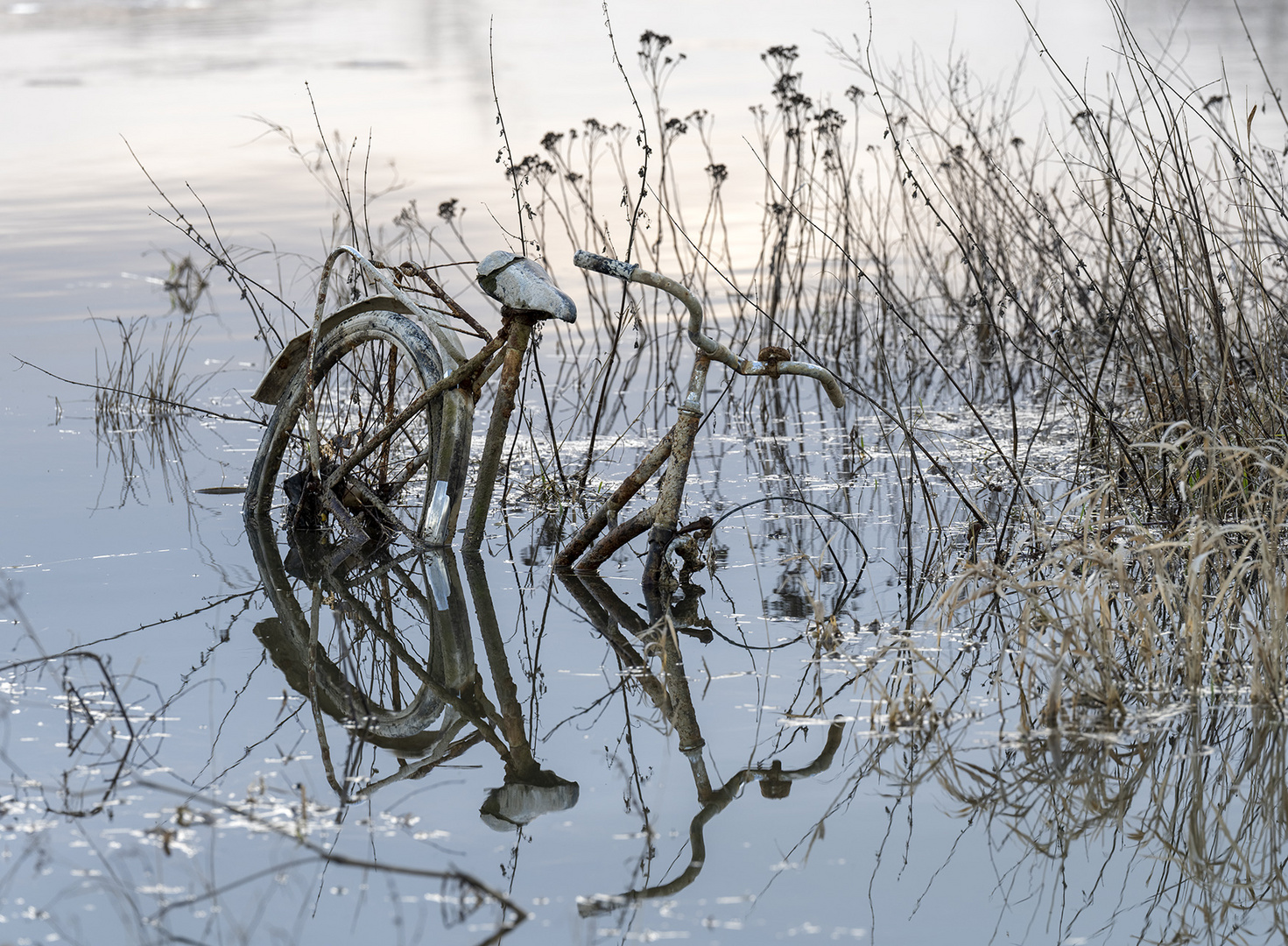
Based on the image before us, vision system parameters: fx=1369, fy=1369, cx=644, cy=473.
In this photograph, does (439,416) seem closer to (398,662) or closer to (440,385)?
(440,385)

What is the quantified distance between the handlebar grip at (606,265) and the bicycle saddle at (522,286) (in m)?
0.16

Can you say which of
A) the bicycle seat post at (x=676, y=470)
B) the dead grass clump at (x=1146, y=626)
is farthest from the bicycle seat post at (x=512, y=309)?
the dead grass clump at (x=1146, y=626)

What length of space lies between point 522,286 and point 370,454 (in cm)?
119

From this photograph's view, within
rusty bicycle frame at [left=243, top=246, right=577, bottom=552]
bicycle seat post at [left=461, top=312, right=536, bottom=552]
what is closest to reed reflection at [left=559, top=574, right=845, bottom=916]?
bicycle seat post at [left=461, top=312, right=536, bottom=552]

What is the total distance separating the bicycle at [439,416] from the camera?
4309mm

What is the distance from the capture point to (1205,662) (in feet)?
11.2

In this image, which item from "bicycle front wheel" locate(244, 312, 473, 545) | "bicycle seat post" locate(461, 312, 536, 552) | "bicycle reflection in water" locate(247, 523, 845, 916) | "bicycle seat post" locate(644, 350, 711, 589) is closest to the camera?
"bicycle reflection in water" locate(247, 523, 845, 916)

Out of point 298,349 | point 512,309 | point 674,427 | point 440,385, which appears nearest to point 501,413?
point 440,385

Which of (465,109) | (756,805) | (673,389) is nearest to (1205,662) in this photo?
(756,805)

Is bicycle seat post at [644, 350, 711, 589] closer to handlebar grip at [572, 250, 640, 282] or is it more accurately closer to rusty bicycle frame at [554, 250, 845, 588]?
rusty bicycle frame at [554, 250, 845, 588]

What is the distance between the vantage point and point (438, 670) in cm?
379

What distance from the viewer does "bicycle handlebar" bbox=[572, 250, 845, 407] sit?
4133mm

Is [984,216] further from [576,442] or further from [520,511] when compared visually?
[520,511]

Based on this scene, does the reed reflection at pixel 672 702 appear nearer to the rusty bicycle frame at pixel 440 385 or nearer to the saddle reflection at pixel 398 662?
the saddle reflection at pixel 398 662
